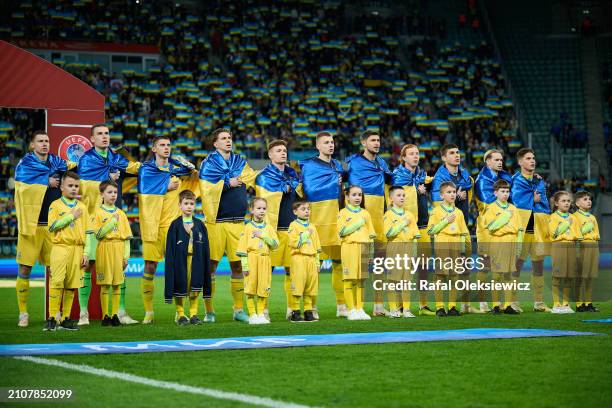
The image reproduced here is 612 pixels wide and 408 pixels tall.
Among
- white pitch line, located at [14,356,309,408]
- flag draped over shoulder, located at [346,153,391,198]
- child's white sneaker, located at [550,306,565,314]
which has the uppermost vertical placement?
flag draped over shoulder, located at [346,153,391,198]

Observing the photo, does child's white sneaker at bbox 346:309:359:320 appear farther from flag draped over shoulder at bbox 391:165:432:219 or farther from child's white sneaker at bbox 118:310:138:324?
child's white sneaker at bbox 118:310:138:324

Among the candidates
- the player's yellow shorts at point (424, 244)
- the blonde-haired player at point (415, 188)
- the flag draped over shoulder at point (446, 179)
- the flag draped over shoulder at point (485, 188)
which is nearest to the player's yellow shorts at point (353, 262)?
the blonde-haired player at point (415, 188)

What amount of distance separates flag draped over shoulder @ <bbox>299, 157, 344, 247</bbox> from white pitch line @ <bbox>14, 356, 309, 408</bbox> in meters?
5.22

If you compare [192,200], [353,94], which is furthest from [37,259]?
[353,94]

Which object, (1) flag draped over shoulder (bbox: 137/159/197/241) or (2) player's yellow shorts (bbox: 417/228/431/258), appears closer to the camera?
(1) flag draped over shoulder (bbox: 137/159/197/241)

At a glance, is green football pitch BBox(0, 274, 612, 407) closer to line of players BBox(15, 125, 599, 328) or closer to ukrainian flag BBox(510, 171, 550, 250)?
line of players BBox(15, 125, 599, 328)

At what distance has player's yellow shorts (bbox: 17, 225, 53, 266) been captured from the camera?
1226 centimetres

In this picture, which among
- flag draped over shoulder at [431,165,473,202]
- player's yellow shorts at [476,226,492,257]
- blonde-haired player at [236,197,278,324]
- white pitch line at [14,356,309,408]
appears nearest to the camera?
white pitch line at [14,356,309,408]

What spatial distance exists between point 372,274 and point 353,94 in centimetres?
2345

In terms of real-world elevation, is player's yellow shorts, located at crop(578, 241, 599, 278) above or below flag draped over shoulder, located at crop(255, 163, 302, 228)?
below

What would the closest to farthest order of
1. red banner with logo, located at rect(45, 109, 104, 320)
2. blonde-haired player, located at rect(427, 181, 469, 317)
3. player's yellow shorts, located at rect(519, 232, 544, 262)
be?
1. blonde-haired player, located at rect(427, 181, 469, 317)
2. red banner with logo, located at rect(45, 109, 104, 320)
3. player's yellow shorts, located at rect(519, 232, 544, 262)

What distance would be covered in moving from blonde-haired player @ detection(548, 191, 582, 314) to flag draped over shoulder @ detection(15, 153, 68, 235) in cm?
715

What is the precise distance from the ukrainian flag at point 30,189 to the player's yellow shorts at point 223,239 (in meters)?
2.23

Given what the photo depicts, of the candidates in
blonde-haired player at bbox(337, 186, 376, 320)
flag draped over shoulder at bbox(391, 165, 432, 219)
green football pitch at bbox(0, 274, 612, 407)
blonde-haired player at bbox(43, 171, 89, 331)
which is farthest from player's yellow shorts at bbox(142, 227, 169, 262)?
flag draped over shoulder at bbox(391, 165, 432, 219)
